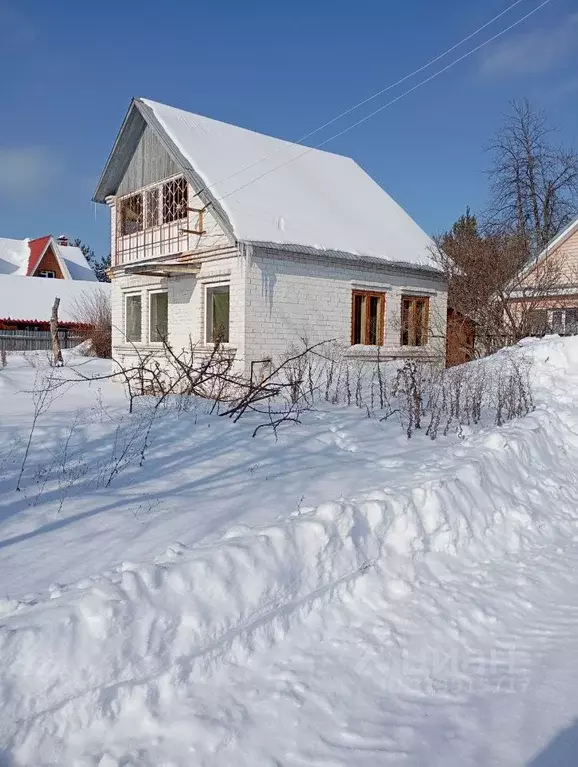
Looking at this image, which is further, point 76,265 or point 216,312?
point 76,265

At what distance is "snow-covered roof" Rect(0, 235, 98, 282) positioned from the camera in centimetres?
3806

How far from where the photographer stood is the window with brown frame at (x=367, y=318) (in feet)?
50.1

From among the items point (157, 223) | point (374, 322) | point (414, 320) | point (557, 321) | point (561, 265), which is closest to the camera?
point (374, 322)

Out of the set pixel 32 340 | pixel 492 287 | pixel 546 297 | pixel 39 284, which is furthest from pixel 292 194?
pixel 39 284

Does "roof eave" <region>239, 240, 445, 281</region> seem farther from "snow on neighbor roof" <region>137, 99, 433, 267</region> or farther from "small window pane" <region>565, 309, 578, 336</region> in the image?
"small window pane" <region>565, 309, 578, 336</region>

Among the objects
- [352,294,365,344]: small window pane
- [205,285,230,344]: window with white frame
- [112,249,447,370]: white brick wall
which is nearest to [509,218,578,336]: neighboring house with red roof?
[112,249,447,370]: white brick wall

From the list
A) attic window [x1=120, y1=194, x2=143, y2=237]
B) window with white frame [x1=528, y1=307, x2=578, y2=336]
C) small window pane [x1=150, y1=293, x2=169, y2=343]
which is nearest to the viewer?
small window pane [x1=150, y1=293, x2=169, y2=343]

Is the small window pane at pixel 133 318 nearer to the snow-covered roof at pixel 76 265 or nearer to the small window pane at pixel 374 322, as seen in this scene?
the small window pane at pixel 374 322

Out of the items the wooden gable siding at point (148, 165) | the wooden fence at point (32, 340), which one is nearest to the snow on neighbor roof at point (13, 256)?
the wooden fence at point (32, 340)

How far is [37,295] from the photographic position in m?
32.1

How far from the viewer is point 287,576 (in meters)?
3.47

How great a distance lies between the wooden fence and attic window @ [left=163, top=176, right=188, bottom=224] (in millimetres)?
15447

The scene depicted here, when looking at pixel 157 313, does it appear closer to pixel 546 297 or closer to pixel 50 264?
pixel 546 297

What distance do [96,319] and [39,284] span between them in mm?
7210
